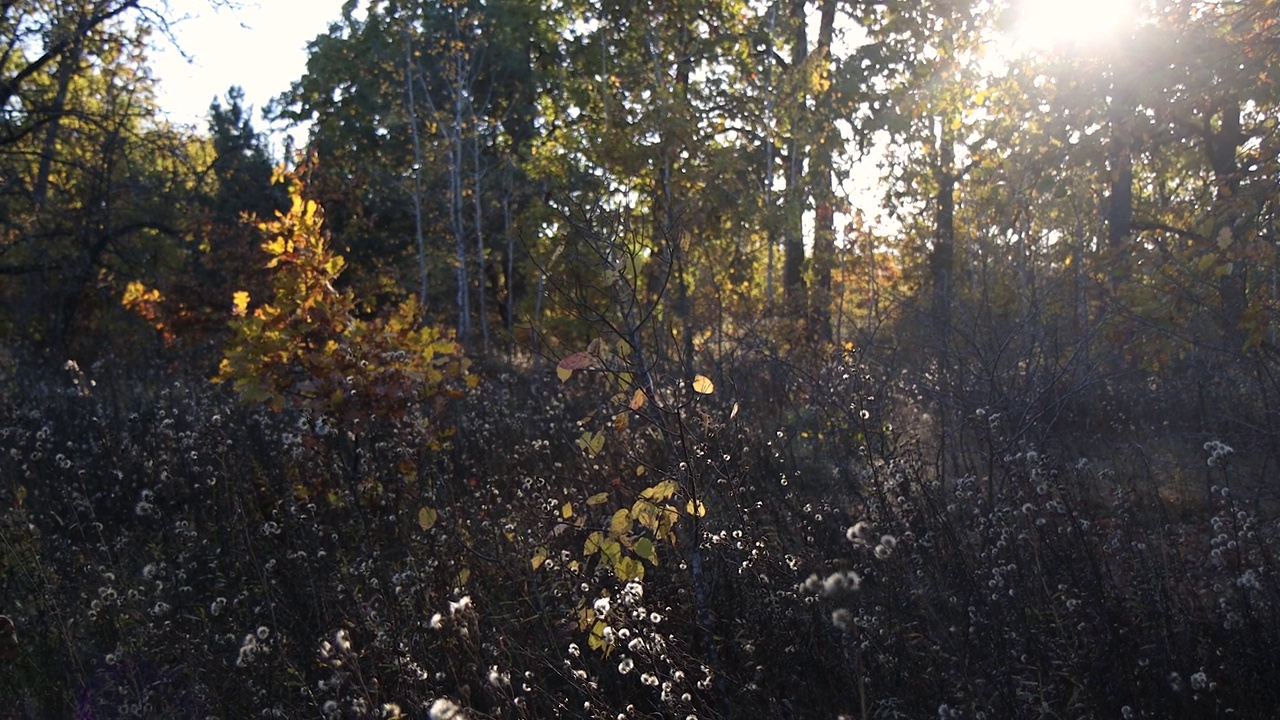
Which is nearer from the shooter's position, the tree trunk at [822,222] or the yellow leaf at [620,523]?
the yellow leaf at [620,523]

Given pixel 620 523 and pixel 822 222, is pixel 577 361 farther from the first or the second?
pixel 822 222

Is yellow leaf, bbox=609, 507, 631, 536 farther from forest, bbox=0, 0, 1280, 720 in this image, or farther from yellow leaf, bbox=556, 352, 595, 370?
yellow leaf, bbox=556, 352, 595, 370

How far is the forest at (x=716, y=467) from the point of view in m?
3.50

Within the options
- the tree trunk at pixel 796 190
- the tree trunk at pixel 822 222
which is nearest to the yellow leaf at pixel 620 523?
the tree trunk at pixel 822 222

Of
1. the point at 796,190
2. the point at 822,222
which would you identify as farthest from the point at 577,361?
the point at 822,222

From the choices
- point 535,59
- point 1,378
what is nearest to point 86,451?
point 1,378

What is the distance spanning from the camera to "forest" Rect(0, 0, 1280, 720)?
350cm

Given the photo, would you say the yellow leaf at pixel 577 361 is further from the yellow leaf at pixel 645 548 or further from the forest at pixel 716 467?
the yellow leaf at pixel 645 548

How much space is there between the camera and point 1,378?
1191 cm

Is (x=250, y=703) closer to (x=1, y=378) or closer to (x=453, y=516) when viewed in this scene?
(x=453, y=516)

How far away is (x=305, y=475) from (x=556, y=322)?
50.2 ft

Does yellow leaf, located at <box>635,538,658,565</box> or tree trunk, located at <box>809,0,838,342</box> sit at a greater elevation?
tree trunk, located at <box>809,0,838,342</box>

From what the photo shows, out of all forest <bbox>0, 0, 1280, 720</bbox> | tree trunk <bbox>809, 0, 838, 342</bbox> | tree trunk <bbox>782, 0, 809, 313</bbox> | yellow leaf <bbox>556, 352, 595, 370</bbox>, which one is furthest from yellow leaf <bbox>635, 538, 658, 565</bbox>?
tree trunk <bbox>782, 0, 809, 313</bbox>

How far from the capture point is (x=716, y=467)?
12.6 feet
